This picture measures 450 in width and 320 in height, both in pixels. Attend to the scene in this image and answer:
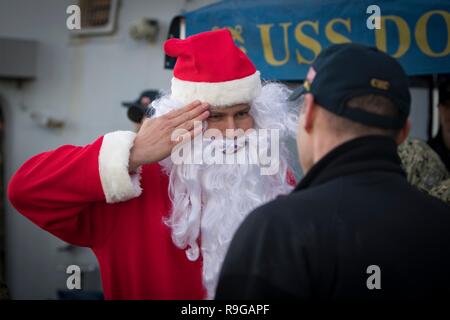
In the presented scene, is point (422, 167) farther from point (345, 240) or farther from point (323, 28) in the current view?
point (345, 240)

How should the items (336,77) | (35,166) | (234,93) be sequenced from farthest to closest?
(234,93) → (35,166) → (336,77)

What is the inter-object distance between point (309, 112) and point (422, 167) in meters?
2.19

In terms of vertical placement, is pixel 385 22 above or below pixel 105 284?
above

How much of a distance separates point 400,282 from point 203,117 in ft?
3.60

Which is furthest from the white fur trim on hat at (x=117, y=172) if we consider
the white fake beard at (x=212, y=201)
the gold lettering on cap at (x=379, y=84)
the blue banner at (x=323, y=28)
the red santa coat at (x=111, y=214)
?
the blue banner at (x=323, y=28)

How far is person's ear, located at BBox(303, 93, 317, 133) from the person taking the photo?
1.57 meters

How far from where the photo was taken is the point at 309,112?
158cm

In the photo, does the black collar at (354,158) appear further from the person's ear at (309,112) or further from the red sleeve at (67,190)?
the red sleeve at (67,190)

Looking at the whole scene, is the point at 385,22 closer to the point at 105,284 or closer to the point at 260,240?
the point at 105,284

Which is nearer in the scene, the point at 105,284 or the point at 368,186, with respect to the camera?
the point at 368,186

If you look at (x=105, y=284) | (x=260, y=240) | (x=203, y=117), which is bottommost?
(x=105, y=284)

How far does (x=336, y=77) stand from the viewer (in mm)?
1539
